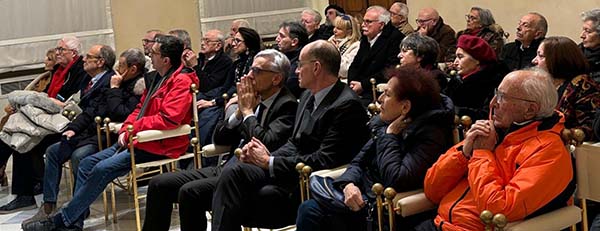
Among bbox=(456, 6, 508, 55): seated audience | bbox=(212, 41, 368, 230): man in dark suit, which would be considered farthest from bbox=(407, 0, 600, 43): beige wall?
bbox=(212, 41, 368, 230): man in dark suit

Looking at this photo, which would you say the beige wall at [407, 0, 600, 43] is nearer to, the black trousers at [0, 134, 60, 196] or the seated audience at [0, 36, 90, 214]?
the seated audience at [0, 36, 90, 214]

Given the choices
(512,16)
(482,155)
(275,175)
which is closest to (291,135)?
(275,175)

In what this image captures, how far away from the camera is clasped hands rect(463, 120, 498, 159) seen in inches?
121

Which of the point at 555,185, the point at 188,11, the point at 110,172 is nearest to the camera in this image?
the point at 555,185

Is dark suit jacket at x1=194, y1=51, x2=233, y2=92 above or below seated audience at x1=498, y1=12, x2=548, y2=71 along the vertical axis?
below

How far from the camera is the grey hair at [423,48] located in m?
4.94

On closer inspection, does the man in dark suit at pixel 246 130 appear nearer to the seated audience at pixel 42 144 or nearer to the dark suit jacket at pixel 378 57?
the dark suit jacket at pixel 378 57

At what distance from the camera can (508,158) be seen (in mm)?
3027

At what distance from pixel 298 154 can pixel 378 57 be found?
7.94ft

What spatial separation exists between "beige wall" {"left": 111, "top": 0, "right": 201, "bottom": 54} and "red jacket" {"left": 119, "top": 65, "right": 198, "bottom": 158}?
3.85m

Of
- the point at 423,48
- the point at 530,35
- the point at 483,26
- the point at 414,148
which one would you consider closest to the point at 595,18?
the point at 530,35

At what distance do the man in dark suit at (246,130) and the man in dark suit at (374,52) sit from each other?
5.71 feet

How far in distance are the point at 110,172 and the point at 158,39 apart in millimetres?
861

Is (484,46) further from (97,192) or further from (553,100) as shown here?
(97,192)
